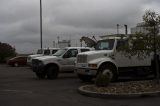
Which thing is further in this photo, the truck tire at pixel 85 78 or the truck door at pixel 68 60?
the truck door at pixel 68 60

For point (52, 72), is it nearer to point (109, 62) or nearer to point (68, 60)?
point (68, 60)

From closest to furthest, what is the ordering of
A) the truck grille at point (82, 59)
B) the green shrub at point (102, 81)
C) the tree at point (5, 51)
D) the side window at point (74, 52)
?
1. the green shrub at point (102, 81)
2. the truck grille at point (82, 59)
3. the side window at point (74, 52)
4. the tree at point (5, 51)

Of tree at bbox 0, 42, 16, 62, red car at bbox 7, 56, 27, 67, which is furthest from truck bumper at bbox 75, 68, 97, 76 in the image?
tree at bbox 0, 42, 16, 62

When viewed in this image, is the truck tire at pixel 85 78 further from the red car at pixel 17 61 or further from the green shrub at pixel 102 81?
the red car at pixel 17 61

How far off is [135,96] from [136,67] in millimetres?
7055

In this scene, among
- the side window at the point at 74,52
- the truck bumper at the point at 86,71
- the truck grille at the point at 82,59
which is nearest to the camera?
the truck bumper at the point at 86,71

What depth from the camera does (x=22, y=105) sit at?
41.9ft

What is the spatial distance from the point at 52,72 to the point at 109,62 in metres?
5.31

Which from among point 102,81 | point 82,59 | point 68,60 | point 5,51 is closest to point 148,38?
point 102,81

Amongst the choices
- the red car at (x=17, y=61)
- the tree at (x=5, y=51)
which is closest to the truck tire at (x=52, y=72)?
the red car at (x=17, y=61)

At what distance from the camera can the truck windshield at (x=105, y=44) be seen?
2120cm

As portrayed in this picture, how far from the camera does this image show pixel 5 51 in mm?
64812

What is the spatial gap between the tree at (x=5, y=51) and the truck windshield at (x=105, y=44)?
1729 inches

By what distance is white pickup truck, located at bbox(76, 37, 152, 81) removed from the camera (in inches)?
796
